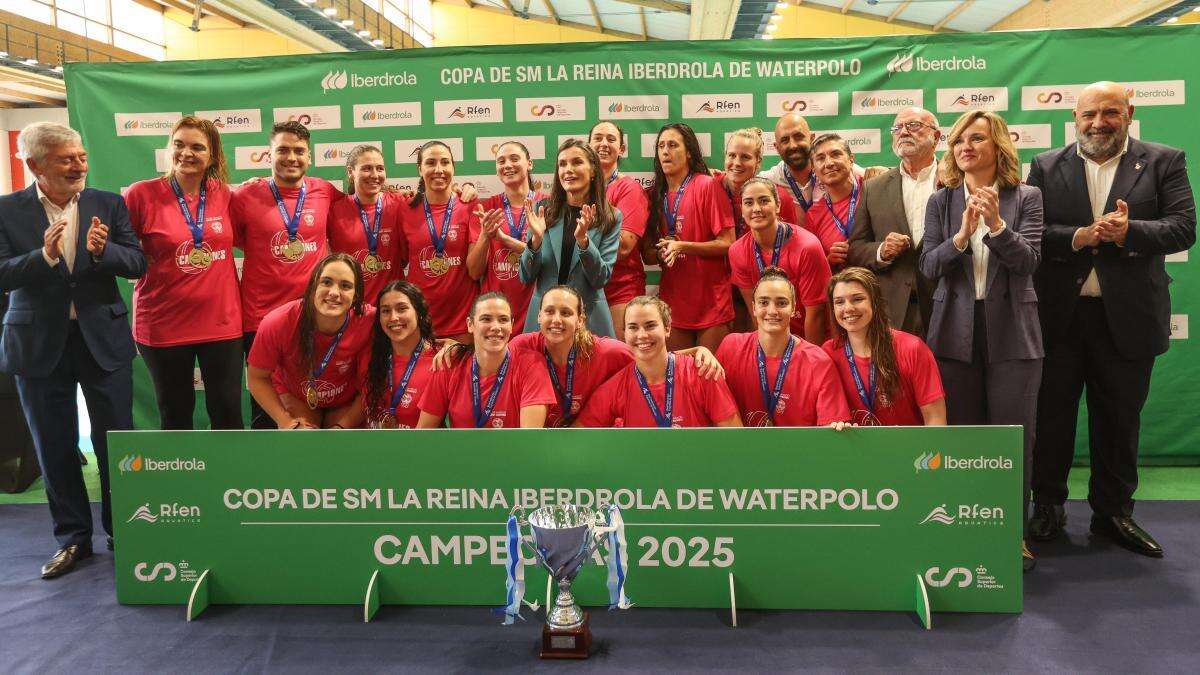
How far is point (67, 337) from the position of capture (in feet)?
11.2

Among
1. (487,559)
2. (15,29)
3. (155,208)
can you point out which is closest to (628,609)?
(487,559)

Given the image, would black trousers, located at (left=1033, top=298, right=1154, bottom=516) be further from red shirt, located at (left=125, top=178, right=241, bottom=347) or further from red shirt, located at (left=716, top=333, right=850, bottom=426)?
red shirt, located at (left=125, top=178, right=241, bottom=347)

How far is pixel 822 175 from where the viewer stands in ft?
12.9

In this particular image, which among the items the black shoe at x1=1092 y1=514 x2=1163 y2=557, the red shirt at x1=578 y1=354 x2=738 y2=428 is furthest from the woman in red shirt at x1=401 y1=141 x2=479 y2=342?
the black shoe at x1=1092 y1=514 x2=1163 y2=557

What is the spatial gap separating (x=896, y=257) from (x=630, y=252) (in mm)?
1255

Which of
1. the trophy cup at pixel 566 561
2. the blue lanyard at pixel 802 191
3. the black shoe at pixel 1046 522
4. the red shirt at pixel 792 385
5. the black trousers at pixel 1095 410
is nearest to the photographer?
the trophy cup at pixel 566 561

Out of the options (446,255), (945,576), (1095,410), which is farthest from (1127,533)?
(446,255)

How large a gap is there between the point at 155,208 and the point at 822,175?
3137 mm

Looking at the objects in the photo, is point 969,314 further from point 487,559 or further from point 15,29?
point 15,29

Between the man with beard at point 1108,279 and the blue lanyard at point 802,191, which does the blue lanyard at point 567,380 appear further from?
the man with beard at point 1108,279

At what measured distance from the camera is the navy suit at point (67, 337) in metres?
3.34

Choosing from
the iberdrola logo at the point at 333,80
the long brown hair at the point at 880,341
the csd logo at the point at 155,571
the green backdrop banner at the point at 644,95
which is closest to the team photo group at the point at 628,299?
the long brown hair at the point at 880,341

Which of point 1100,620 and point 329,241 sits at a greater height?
point 329,241

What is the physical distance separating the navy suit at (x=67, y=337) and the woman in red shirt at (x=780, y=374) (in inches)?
103
